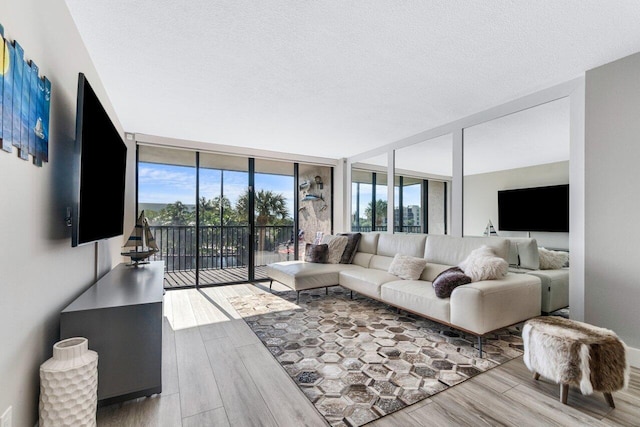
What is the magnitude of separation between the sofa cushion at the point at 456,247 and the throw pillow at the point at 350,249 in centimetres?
126

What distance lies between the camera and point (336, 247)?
15.3 feet

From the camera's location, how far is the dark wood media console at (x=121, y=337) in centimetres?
162

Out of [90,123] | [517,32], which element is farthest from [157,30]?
[517,32]

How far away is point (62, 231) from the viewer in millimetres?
1749

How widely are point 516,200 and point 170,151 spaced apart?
16.4 feet

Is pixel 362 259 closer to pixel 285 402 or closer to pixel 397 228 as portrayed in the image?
pixel 397 228

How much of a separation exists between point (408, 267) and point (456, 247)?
2.00 ft

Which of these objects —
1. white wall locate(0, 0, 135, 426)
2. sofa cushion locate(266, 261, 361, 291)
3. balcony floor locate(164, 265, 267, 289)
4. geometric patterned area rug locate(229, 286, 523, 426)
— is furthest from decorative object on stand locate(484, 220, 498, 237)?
white wall locate(0, 0, 135, 426)

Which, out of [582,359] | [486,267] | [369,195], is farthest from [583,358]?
[369,195]

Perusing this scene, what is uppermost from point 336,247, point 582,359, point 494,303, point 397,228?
point 397,228

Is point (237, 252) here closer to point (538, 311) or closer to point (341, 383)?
point (341, 383)

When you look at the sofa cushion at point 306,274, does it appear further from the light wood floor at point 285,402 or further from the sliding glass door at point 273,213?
the light wood floor at point 285,402

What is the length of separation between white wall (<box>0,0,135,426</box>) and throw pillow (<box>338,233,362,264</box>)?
3.33 meters

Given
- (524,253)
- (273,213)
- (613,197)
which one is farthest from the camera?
(273,213)
